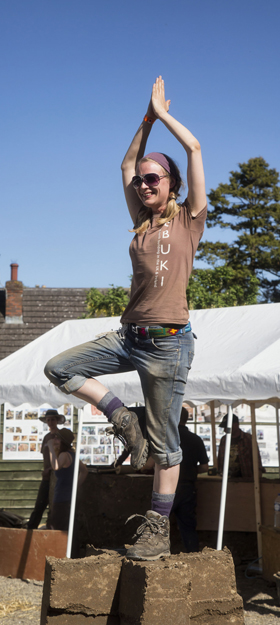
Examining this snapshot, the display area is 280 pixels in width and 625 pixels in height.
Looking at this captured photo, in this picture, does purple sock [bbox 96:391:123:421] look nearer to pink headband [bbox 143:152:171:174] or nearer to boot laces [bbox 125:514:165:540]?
boot laces [bbox 125:514:165:540]

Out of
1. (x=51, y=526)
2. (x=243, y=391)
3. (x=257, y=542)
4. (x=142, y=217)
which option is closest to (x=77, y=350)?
(x=142, y=217)

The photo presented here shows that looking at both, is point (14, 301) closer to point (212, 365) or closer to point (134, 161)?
point (212, 365)

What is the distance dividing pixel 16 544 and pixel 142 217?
17.5ft

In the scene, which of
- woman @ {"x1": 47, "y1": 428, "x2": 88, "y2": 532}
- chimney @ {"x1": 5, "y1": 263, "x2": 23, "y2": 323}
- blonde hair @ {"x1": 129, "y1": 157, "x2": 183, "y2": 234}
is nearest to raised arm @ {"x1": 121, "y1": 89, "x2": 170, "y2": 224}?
blonde hair @ {"x1": 129, "y1": 157, "x2": 183, "y2": 234}

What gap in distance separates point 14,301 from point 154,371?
14705 millimetres

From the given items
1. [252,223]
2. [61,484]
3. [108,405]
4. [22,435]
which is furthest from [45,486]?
[252,223]

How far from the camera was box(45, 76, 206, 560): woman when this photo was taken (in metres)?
3.04

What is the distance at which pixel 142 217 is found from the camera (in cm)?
332

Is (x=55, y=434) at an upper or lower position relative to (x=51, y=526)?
upper

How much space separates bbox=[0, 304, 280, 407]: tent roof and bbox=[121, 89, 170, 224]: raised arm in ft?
9.05

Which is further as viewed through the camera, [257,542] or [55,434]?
[55,434]

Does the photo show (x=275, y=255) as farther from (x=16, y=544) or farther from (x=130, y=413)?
(x=130, y=413)

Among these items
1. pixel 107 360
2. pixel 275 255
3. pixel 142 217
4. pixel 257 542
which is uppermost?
pixel 275 255

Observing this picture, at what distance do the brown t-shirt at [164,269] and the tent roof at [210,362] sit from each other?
2.75 meters
